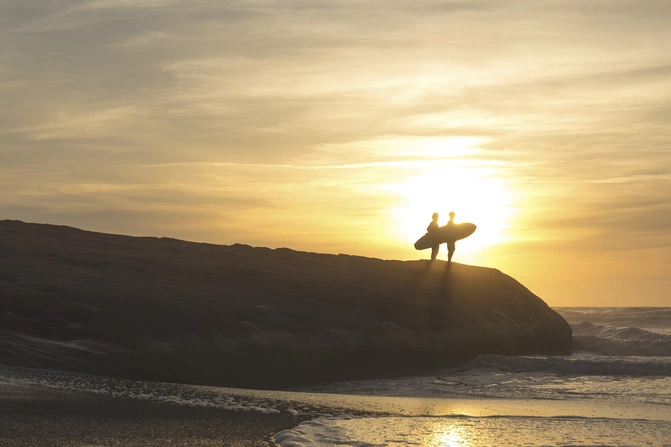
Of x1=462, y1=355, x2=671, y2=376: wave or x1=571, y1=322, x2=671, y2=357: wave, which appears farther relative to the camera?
x1=571, y1=322, x2=671, y2=357: wave

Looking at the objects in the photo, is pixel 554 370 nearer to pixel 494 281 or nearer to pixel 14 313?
pixel 494 281

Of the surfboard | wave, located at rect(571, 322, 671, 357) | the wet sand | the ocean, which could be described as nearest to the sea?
the ocean

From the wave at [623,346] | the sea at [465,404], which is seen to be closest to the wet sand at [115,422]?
the sea at [465,404]

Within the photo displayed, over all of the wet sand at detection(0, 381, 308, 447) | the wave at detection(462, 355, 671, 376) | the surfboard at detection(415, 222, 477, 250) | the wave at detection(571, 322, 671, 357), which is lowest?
the wet sand at detection(0, 381, 308, 447)

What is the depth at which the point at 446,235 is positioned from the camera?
29.3m

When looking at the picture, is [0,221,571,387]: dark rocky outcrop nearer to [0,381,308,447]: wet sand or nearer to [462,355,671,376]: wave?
[462,355,671,376]: wave

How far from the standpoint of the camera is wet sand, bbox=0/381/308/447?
8766mm

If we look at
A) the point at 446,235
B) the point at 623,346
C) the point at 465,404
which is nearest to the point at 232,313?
the point at 465,404

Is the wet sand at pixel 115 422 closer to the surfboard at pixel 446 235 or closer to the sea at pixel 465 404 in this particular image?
the sea at pixel 465 404

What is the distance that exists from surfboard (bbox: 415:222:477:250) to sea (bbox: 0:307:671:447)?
335 inches

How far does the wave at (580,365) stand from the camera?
2123cm

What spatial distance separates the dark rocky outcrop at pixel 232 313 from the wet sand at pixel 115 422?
9.85 ft

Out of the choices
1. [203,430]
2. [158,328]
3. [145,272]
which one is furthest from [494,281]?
[203,430]

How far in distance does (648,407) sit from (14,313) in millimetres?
12727
